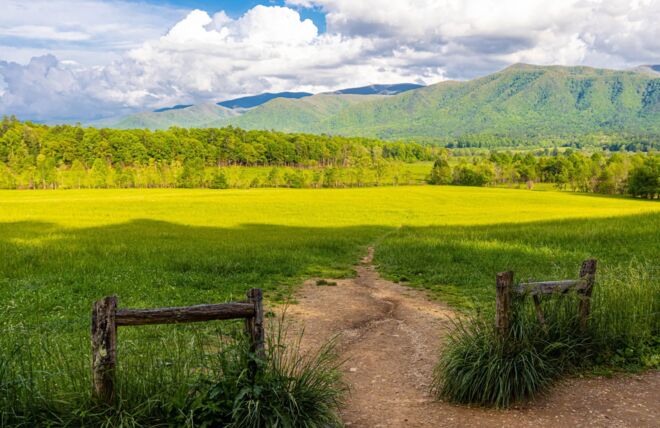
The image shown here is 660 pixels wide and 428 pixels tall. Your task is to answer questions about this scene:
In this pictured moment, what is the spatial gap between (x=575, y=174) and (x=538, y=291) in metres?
154

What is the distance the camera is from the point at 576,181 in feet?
480

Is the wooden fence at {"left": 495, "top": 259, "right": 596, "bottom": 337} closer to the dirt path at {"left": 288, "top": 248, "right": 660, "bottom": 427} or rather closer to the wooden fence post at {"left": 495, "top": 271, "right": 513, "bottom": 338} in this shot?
the wooden fence post at {"left": 495, "top": 271, "right": 513, "bottom": 338}

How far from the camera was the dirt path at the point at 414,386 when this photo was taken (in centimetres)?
808

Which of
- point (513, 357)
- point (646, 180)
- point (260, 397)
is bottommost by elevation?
point (646, 180)

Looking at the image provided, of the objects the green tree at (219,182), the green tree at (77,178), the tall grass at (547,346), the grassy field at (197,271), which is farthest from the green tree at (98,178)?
the tall grass at (547,346)

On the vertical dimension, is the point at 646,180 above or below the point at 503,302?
below

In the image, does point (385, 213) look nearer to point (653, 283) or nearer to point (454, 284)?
point (454, 284)

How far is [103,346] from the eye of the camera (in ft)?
21.3

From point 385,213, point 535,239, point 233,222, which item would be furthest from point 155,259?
point 385,213

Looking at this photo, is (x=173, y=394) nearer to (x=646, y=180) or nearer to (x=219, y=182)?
(x=646, y=180)

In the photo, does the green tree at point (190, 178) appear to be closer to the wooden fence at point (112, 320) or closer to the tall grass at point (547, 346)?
the tall grass at point (547, 346)

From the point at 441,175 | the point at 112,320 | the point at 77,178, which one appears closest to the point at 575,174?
the point at 441,175

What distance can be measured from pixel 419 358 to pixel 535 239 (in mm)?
24259

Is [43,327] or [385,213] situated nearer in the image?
[43,327]
